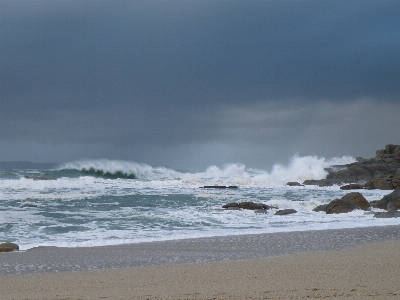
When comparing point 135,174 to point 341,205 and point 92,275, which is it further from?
point 92,275

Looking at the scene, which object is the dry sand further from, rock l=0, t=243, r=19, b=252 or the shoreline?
rock l=0, t=243, r=19, b=252

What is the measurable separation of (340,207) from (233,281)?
38.9ft

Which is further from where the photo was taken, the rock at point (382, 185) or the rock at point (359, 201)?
the rock at point (382, 185)

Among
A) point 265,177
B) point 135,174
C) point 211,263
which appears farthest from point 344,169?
point 211,263

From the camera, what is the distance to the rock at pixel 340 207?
57.0 ft

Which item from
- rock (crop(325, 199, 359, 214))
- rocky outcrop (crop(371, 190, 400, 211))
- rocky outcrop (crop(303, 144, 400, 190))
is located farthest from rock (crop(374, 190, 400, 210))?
rocky outcrop (crop(303, 144, 400, 190))

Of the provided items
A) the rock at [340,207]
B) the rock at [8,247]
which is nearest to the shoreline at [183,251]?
the rock at [8,247]

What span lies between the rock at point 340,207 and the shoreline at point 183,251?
5354mm

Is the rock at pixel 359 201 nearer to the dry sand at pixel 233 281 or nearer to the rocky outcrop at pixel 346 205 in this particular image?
the rocky outcrop at pixel 346 205

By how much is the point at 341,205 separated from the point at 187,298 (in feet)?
42.7

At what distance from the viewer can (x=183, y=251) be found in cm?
940

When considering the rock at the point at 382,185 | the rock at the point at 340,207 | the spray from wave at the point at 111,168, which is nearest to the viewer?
the rock at the point at 340,207

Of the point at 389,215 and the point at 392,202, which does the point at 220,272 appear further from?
the point at 392,202

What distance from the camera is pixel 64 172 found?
53375 millimetres
